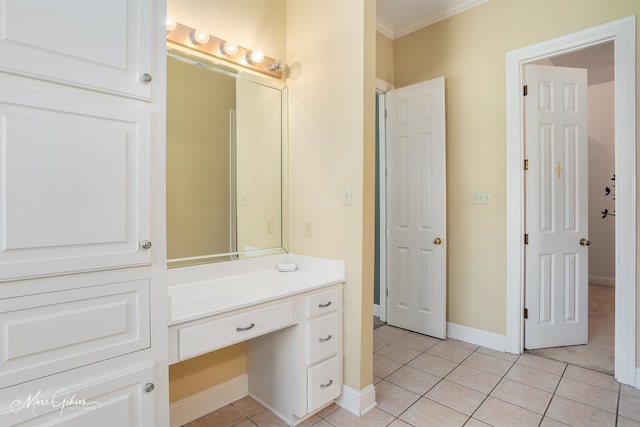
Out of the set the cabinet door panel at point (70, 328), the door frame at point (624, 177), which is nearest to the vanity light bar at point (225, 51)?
the cabinet door panel at point (70, 328)

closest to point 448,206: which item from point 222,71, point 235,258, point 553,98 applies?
point 553,98

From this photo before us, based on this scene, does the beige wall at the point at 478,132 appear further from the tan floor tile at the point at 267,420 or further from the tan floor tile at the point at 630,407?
the tan floor tile at the point at 267,420

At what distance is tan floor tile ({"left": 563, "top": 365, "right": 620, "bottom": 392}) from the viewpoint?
2.21m

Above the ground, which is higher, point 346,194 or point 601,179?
point 601,179

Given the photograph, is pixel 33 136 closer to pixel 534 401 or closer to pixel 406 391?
pixel 406 391

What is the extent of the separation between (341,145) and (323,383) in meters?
1.34

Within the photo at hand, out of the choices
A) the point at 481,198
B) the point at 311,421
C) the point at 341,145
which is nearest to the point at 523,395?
the point at 311,421

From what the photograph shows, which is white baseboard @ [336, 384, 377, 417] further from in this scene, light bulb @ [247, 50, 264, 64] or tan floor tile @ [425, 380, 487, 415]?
light bulb @ [247, 50, 264, 64]

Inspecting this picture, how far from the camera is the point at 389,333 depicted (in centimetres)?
315

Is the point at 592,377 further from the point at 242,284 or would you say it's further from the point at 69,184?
the point at 69,184

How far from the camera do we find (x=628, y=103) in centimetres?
218

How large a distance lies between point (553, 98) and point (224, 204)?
2.68m

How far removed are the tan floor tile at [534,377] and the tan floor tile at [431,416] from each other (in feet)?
2.24

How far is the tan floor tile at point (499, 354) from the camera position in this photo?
262cm
